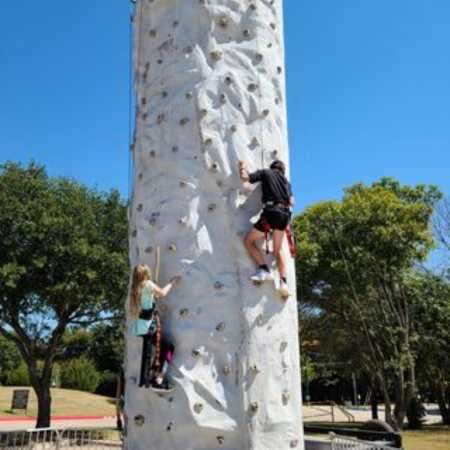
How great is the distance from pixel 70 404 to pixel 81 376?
786 centimetres

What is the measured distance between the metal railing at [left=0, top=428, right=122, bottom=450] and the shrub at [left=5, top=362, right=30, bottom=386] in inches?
1234

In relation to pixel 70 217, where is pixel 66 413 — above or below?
below

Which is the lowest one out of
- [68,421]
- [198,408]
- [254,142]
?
[68,421]

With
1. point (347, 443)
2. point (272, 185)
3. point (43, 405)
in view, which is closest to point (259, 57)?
point (272, 185)

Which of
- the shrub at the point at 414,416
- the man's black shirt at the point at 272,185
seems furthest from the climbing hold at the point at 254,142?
the shrub at the point at 414,416

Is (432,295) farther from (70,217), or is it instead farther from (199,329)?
(199,329)

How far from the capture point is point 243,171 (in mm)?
5461

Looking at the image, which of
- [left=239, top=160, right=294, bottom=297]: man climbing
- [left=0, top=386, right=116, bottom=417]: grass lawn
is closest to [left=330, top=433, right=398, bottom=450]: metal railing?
[left=239, top=160, right=294, bottom=297]: man climbing

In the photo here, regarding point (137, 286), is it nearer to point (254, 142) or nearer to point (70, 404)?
point (254, 142)

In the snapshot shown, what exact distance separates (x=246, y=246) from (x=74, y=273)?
50.0 ft

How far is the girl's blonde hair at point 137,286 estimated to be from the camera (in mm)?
4957

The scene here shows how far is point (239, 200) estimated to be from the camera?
17.8ft

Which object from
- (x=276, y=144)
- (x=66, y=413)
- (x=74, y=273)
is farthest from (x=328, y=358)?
(x=276, y=144)

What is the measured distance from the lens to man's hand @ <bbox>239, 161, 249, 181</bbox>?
5430mm
